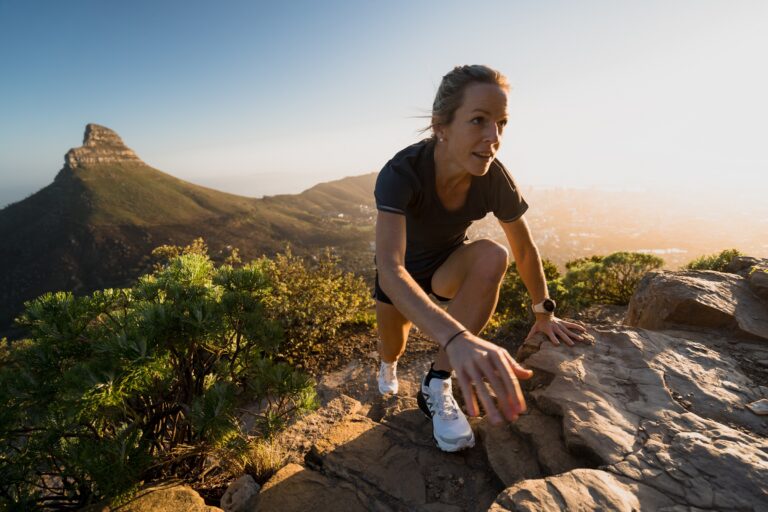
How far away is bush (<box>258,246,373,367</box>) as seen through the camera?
17.3 ft

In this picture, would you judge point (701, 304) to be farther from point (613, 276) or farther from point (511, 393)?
point (613, 276)

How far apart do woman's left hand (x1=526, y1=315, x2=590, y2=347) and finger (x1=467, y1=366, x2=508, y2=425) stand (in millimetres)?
1762

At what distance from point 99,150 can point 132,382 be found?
121722mm

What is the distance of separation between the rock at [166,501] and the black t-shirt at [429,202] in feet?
6.46

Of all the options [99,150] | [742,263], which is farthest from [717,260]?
[99,150]

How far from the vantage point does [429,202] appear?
291 cm

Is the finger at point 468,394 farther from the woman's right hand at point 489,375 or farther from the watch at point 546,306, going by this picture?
the watch at point 546,306

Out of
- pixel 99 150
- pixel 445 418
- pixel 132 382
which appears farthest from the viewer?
pixel 99 150

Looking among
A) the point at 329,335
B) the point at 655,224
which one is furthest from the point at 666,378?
the point at 655,224

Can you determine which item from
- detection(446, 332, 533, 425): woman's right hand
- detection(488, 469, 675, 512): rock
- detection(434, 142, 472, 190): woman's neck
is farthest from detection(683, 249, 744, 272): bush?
detection(446, 332, 533, 425): woman's right hand

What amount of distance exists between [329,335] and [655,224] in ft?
350

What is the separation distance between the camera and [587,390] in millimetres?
2438

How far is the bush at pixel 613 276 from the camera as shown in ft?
21.9

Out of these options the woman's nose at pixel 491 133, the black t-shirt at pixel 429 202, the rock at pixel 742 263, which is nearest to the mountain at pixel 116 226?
the black t-shirt at pixel 429 202
